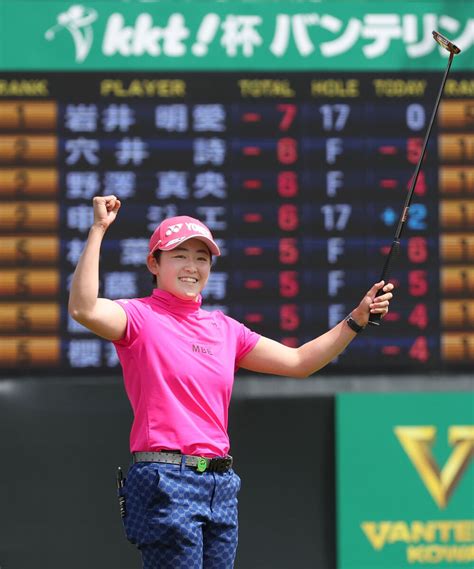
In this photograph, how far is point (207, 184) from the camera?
5.76 m

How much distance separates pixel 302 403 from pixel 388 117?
143 cm

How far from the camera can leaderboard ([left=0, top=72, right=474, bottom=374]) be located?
5703mm

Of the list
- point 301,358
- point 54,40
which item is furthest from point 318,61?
point 301,358

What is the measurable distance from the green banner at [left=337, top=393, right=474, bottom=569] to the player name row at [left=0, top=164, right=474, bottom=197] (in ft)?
3.24

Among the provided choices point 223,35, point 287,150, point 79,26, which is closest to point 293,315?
point 287,150

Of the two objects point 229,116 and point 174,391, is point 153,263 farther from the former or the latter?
point 229,116

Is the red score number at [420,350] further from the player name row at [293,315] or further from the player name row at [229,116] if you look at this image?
Result: the player name row at [229,116]

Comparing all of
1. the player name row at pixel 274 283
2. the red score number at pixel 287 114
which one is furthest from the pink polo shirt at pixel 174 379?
the red score number at pixel 287 114

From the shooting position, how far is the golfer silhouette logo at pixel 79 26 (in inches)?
228

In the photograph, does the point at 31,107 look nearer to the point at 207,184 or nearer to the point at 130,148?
the point at 130,148

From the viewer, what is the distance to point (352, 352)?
571cm

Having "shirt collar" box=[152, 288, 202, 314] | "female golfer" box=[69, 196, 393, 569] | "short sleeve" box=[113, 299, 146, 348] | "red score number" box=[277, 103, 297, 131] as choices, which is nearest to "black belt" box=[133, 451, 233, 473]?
"female golfer" box=[69, 196, 393, 569]

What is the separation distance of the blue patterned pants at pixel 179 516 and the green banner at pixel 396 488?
2658 mm

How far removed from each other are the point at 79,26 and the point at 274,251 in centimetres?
142
